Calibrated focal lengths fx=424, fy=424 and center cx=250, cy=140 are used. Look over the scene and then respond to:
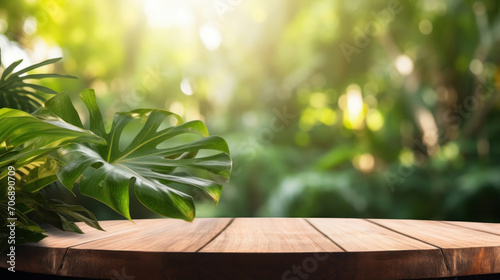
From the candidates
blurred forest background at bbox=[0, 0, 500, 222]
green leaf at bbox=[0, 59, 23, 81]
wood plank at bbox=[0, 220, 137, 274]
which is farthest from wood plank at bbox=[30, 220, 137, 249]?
blurred forest background at bbox=[0, 0, 500, 222]

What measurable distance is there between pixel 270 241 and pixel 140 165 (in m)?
0.28

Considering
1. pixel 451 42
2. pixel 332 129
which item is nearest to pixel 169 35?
pixel 332 129

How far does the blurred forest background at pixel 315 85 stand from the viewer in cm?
355

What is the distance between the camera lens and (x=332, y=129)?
442 cm

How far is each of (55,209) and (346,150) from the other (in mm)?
3381

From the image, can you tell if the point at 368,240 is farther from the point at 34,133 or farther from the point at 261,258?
the point at 34,133

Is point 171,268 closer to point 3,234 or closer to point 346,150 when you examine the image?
point 3,234

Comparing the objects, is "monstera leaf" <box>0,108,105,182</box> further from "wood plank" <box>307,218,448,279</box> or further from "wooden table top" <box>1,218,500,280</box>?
"wood plank" <box>307,218,448,279</box>

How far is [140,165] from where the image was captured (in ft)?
2.38

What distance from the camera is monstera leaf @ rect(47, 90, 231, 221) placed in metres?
0.54

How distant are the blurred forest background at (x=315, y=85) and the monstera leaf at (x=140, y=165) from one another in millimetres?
2810

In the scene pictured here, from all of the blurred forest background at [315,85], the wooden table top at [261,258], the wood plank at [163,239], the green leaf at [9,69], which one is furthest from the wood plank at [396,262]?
the blurred forest background at [315,85]

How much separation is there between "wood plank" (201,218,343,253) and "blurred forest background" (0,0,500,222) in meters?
2.86

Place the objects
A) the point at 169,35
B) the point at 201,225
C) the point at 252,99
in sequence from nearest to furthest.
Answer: the point at 201,225, the point at 252,99, the point at 169,35
